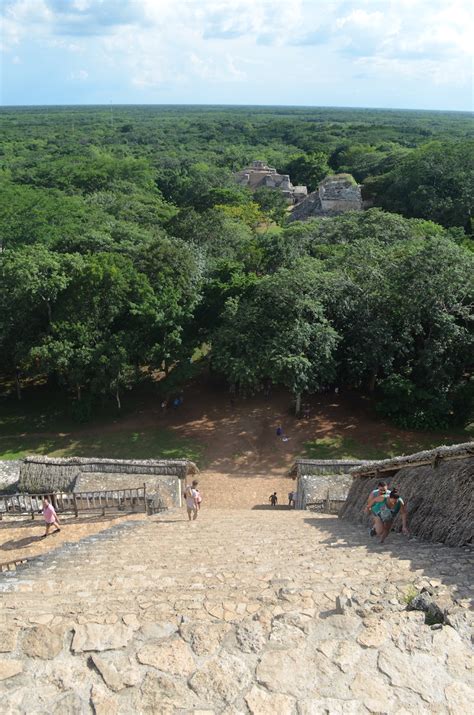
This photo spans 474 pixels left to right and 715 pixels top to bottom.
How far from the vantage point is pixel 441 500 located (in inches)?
326

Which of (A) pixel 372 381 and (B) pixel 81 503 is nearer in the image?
(B) pixel 81 503

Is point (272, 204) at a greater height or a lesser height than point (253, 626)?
greater

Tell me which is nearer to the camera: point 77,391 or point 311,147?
point 77,391

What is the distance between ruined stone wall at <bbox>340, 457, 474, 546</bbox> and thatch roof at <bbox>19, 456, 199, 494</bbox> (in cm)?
751

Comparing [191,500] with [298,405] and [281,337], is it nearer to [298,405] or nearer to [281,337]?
[281,337]

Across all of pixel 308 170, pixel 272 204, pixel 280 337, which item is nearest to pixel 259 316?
pixel 280 337

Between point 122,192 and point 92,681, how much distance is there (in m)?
55.1

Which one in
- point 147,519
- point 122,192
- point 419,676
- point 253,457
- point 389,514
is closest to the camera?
point 419,676

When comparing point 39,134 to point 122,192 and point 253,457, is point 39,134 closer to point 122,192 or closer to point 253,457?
point 122,192

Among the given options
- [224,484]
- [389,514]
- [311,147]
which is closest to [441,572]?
[389,514]

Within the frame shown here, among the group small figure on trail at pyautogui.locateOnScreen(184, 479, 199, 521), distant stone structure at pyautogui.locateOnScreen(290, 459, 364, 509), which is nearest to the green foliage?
distant stone structure at pyautogui.locateOnScreen(290, 459, 364, 509)

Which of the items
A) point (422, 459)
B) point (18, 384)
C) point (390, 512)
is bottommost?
point (18, 384)

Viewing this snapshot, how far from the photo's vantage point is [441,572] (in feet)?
18.9

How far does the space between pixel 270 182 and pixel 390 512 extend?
64.2m
